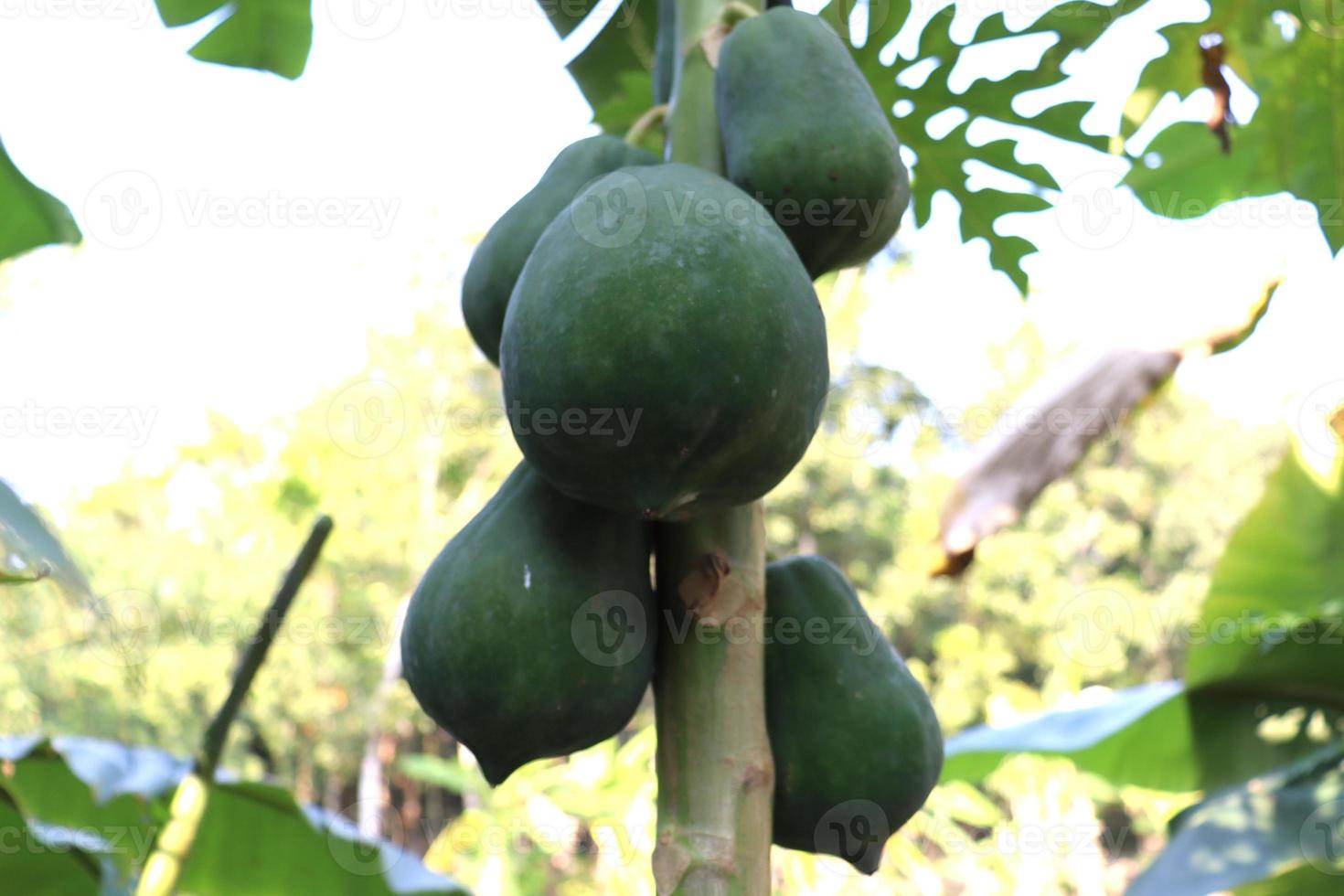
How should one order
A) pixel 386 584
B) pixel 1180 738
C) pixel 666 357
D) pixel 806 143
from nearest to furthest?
pixel 666 357, pixel 806 143, pixel 1180 738, pixel 386 584

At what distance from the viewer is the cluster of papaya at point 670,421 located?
28.2 inches

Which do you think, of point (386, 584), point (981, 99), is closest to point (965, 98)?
point (981, 99)

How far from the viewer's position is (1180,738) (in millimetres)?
2705

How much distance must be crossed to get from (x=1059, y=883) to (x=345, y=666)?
7.68 meters

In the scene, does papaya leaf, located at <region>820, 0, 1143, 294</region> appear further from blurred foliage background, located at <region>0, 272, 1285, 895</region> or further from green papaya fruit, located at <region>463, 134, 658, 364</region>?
blurred foliage background, located at <region>0, 272, 1285, 895</region>

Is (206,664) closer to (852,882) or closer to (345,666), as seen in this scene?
(345,666)

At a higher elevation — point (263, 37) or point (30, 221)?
point (263, 37)

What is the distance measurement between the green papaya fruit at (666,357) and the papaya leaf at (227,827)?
1.06 meters

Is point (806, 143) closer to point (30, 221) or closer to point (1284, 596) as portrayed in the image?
point (30, 221)

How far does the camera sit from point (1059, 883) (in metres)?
7.61

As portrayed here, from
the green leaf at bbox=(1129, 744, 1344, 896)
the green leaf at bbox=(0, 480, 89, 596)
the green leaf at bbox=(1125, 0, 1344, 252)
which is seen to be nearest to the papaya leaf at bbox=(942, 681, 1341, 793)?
the green leaf at bbox=(1129, 744, 1344, 896)

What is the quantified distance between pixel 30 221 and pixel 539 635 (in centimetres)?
116

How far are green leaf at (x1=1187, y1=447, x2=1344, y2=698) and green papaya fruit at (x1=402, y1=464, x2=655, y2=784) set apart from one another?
2030mm

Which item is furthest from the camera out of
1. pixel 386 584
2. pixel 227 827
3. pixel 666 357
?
pixel 386 584
